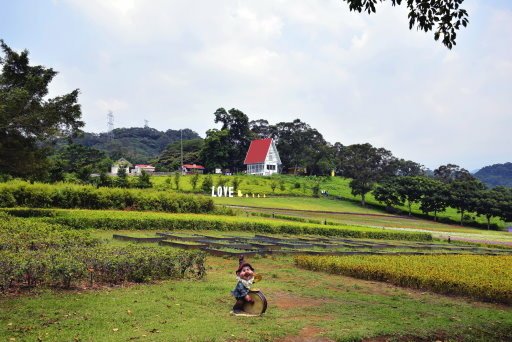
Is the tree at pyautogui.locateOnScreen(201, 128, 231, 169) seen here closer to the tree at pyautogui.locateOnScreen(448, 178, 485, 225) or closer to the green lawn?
the green lawn

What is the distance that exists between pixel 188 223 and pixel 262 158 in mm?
66186

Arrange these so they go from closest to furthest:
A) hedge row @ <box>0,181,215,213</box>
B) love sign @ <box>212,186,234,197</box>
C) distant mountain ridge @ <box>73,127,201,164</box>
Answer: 1. hedge row @ <box>0,181,215,213</box>
2. love sign @ <box>212,186,234,197</box>
3. distant mountain ridge @ <box>73,127,201,164</box>

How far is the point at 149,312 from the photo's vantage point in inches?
342

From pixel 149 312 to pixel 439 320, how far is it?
19.0ft

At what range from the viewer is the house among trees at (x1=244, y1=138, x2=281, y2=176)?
93.6 meters

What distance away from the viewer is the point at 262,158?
9312cm

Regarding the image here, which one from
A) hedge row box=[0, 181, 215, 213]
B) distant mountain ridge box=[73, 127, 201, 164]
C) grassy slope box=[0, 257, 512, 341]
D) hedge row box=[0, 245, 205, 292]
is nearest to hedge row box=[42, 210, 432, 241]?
hedge row box=[0, 181, 215, 213]

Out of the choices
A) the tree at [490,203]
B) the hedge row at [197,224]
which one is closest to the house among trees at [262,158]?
the tree at [490,203]

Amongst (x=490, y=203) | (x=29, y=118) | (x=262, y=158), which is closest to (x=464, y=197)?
(x=490, y=203)

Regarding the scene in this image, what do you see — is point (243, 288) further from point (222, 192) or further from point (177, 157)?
point (177, 157)

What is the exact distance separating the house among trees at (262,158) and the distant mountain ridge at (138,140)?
49.3m

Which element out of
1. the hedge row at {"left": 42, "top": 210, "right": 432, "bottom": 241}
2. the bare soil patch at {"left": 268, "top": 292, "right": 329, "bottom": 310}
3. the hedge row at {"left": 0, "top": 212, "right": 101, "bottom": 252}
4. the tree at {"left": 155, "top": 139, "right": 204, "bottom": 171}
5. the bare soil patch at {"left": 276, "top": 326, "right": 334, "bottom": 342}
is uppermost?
the tree at {"left": 155, "top": 139, "right": 204, "bottom": 171}

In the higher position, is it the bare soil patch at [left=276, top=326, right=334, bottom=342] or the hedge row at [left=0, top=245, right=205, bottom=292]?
the hedge row at [left=0, top=245, right=205, bottom=292]

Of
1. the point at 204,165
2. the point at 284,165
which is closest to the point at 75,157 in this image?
the point at 204,165
